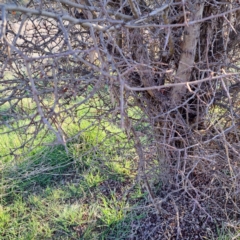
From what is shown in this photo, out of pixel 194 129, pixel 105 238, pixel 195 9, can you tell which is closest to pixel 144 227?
pixel 105 238

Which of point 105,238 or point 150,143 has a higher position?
point 150,143

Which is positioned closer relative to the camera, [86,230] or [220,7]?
[220,7]

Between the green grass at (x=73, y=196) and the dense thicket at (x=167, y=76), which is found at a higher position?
the dense thicket at (x=167, y=76)

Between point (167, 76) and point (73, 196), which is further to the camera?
point (73, 196)

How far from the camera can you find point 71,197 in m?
2.70

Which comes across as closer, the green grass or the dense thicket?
the dense thicket

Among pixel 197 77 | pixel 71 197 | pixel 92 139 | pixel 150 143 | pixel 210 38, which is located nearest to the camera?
pixel 210 38

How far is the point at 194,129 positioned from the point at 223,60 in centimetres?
40

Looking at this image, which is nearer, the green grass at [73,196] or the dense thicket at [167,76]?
the dense thicket at [167,76]

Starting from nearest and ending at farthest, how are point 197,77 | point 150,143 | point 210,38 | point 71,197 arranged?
point 210,38 < point 197,77 < point 150,143 < point 71,197

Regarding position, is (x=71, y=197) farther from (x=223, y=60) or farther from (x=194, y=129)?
(x=223, y=60)

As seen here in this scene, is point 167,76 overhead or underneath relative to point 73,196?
overhead

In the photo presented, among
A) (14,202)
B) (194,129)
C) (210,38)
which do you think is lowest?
(14,202)

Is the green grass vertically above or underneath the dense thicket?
underneath
